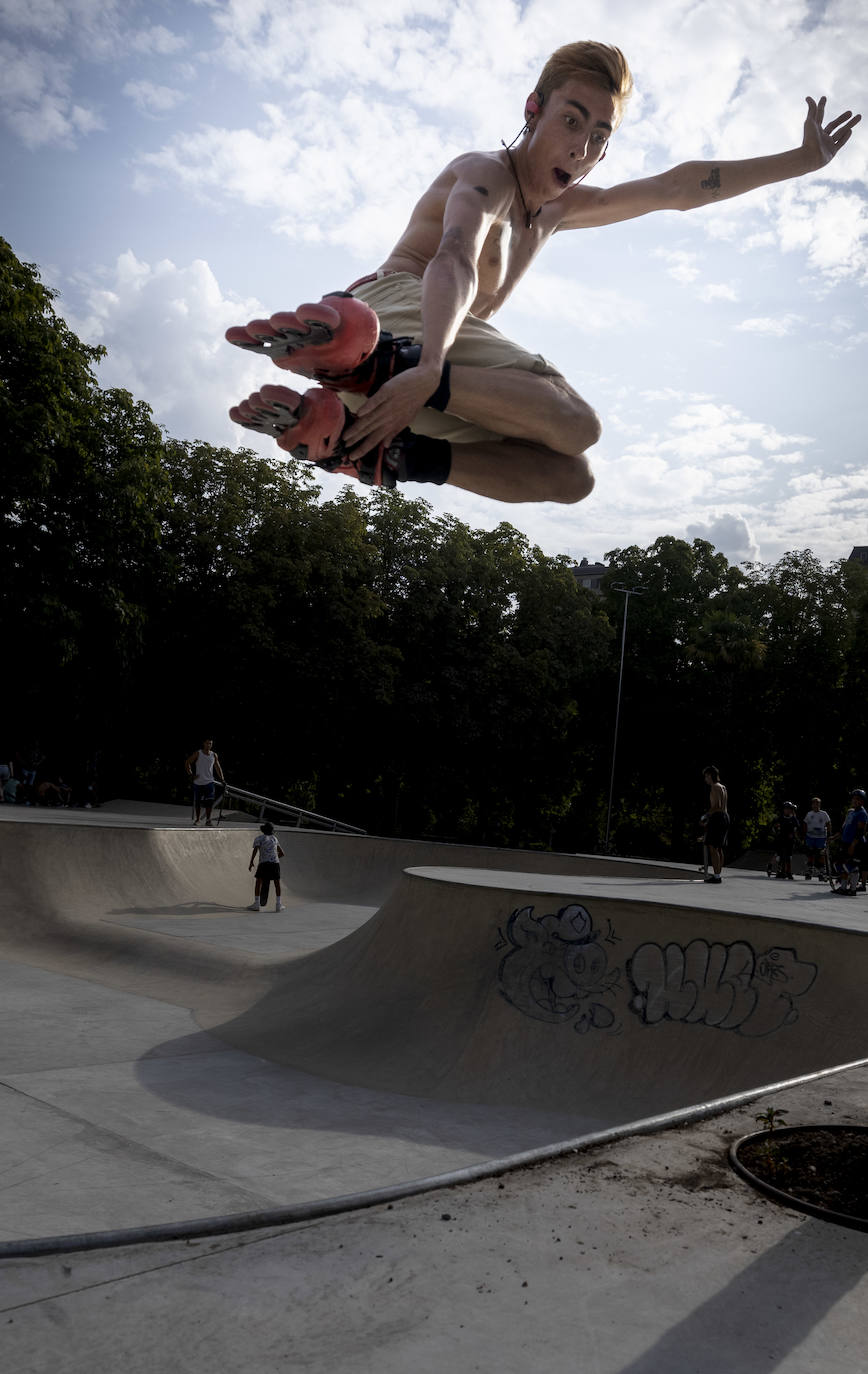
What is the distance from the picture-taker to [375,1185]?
5941 millimetres

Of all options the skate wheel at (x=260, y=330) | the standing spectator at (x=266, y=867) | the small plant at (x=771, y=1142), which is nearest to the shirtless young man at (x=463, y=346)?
the skate wheel at (x=260, y=330)

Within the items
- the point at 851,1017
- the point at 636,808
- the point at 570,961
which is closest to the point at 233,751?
the point at 636,808

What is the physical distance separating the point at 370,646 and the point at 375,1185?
2347 cm

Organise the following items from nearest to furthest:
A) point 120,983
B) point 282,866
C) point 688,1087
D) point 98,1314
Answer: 1. point 98,1314
2. point 688,1087
3. point 120,983
4. point 282,866

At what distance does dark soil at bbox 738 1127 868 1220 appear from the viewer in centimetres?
311

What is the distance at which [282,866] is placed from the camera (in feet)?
65.1

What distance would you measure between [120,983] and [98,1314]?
9.37m

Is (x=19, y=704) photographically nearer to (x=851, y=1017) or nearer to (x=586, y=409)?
(x=851, y=1017)

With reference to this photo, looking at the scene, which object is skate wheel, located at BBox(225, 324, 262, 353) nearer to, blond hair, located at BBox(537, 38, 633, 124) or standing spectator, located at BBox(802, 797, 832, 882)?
blond hair, located at BBox(537, 38, 633, 124)

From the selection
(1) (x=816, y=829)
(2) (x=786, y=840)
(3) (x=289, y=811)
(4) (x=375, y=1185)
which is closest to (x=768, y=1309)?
(4) (x=375, y=1185)

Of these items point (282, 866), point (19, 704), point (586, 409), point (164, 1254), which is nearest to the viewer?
point (164, 1254)

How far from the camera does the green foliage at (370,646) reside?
2212cm

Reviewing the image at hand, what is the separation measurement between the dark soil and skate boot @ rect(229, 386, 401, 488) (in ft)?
8.07

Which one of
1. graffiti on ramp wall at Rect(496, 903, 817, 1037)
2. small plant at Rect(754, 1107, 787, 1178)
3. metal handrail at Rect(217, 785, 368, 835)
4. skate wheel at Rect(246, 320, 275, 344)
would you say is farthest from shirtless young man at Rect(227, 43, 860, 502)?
metal handrail at Rect(217, 785, 368, 835)
